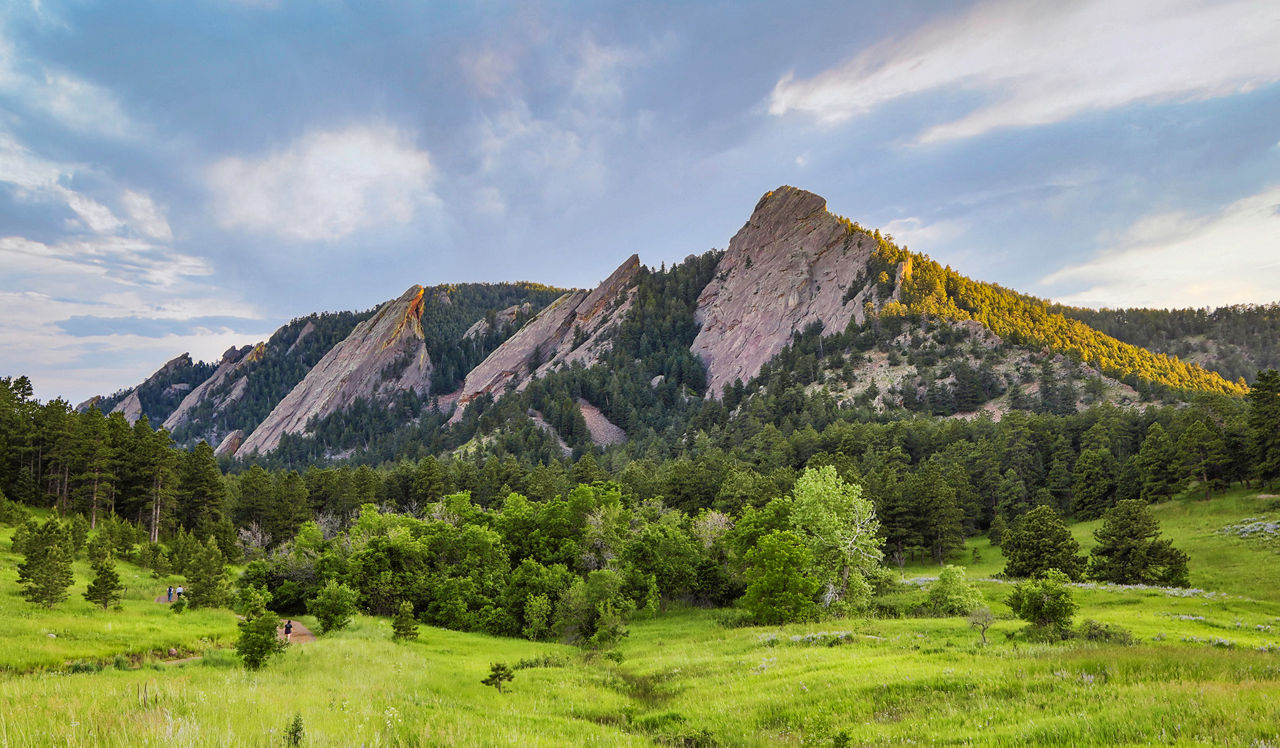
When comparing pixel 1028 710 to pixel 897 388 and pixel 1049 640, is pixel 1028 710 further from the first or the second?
pixel 897 388

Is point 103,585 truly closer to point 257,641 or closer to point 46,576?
point 46,576

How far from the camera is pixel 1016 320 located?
179 m

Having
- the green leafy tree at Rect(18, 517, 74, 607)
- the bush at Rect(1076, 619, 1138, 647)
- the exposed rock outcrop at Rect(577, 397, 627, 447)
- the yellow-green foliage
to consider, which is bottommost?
the bush at Rect(1076, 619, 1138, 647)

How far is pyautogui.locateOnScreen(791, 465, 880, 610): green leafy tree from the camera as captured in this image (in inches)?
1777

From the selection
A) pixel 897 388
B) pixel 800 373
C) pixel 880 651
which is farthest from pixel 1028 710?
pixel 800 373

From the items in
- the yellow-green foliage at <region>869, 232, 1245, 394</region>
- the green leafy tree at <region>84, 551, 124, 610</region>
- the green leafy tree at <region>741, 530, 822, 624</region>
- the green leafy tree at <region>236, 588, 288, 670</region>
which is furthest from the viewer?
the yellow-green foliage at <region>869, 232, 1245, 394</region>

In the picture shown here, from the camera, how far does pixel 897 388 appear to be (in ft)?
496

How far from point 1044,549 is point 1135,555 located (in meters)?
6.47

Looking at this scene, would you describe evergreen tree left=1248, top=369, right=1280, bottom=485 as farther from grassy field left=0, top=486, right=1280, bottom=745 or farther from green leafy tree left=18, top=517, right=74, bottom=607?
green leafy tree left=18, top=517, right=74, bottom=607

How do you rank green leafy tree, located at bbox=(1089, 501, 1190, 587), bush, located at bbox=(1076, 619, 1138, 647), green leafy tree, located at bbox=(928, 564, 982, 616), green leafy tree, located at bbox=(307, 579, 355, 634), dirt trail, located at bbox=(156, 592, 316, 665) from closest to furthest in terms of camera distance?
bush, located at bbox=(1076, 619, 1138, 647) → dirt trail, located at bbox=(156, 592, 316, 665) → green leafy tree, located at bbox=(307, 579, 355, 634) → green leafy tree, located at bbox=(928, 564, 982, 616) → green leafy tree, located at bbox=(1089, 501, 1190, 587)

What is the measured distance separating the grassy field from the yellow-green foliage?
471 feet

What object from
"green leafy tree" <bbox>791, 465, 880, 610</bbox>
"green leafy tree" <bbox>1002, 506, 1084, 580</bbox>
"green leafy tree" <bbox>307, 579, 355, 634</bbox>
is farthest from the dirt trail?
"green leafy tree" <bbox>1002, 506, 1084, 580</bbox>

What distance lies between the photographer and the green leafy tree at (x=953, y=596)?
3859 centimetres

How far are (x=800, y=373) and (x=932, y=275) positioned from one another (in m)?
64.0
